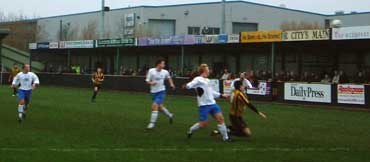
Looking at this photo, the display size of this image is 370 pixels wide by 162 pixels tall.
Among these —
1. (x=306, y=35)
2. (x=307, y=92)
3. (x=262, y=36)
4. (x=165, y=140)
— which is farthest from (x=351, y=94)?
(x=165, y=140)

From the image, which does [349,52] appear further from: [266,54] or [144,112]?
[144,112]

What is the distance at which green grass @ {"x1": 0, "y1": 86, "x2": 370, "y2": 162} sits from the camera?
11.9 m

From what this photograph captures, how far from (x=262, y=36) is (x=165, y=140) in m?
21.0

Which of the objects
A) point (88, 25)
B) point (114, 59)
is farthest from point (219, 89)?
point (88, 25)

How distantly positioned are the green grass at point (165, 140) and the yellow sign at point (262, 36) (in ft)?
39.6

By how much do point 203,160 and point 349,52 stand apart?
27.0 metres

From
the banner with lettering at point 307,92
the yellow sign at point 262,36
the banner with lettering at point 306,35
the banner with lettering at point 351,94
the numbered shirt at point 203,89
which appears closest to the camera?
the numbered shirt at point 203,89

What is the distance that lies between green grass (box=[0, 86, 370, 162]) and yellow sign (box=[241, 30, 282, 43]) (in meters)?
12.1

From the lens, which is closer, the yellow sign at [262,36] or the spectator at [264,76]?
the yellow sign at [262,36]

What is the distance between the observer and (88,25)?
82.5 m

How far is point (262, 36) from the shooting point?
114 ft

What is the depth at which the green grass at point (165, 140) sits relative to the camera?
11867 mm

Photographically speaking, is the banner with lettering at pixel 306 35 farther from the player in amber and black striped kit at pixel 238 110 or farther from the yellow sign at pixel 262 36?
the player in amber and black striped kit at pixel 238 110

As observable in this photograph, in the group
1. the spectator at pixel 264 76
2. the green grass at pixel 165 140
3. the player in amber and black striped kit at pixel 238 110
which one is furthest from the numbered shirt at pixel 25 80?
the spectator at pixel 264 76
